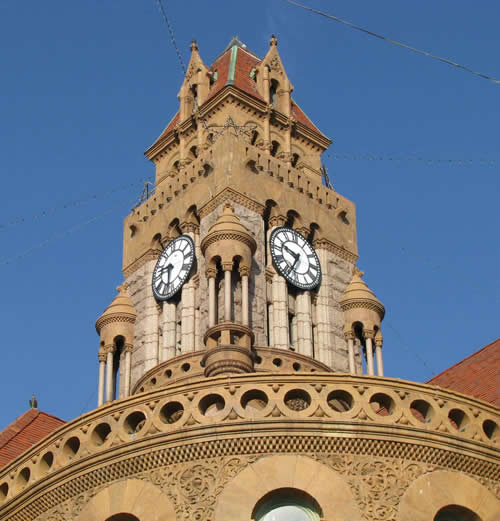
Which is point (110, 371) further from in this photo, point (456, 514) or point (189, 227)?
point (456, 514)

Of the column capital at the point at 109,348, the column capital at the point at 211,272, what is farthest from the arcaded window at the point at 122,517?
the column capital at the point at 109,348

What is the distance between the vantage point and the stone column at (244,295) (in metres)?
37.2

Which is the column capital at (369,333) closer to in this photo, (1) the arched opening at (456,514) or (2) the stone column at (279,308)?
(2) the stone column at (279,308)

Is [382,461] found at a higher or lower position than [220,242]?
lower

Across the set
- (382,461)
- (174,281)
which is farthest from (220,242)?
(382,461)

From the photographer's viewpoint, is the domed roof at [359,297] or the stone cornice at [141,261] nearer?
the domed roof at [359,297]

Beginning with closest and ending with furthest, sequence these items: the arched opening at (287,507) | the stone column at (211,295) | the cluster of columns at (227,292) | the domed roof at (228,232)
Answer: the arched opening at (287,507) < the cluster of columns at (227,292) < the domed roof at (228,232) < the stone column at (211,295)

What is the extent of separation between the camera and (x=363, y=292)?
41.8m

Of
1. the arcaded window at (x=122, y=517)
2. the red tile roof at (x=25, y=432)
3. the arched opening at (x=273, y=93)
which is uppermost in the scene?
the arched opening at (x=273, y=93)

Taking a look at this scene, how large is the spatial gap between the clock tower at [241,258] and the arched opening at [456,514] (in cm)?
1280

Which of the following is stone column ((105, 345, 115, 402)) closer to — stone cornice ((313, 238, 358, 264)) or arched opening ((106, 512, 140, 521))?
stone cornice ((313, 238, 358, 264))

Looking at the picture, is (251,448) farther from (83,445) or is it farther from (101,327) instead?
(101,327)

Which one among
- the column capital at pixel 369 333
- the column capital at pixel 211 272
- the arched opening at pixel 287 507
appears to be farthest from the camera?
the column capital at pixel 369 333

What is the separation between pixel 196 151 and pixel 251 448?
24.6 meters
